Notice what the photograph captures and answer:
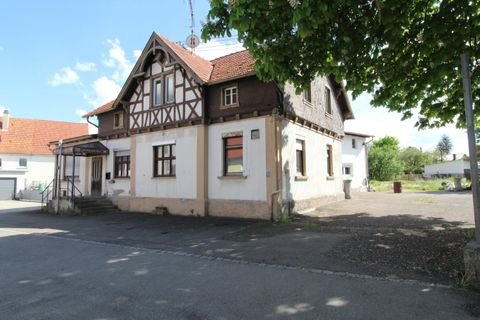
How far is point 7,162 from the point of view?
119 feet

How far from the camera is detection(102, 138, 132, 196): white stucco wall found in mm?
18188

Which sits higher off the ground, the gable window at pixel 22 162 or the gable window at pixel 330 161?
the gable window at pixel 22 162

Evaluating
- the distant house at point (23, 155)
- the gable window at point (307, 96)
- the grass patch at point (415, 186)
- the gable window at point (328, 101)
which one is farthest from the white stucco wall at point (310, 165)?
the distant house at point (23, 155)

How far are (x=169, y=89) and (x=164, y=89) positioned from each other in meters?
0.28

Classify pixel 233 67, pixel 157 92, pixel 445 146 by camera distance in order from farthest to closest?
1. pixel 445 146
2. pixel 157 92
3. pixel 233 67

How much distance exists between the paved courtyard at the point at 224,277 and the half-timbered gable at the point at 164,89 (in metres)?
6.80

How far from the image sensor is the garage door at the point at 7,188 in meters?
35.7

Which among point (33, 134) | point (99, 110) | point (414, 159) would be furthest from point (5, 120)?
point (414, 159)

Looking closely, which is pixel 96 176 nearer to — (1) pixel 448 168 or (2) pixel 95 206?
(2) pixel 95 206

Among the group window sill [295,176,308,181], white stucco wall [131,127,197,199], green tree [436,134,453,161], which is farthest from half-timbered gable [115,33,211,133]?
green tree [436,134,453,161]

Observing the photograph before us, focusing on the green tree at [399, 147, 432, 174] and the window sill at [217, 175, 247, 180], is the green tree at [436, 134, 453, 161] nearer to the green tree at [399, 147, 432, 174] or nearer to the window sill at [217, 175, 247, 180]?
the green tree at [399, 147, 432, 174]

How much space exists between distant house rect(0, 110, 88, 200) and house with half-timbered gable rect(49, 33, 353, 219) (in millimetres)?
22807

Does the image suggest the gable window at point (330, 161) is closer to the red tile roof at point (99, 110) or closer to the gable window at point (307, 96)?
the gable window at point (307, 96)

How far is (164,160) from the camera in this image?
16.5 metres
